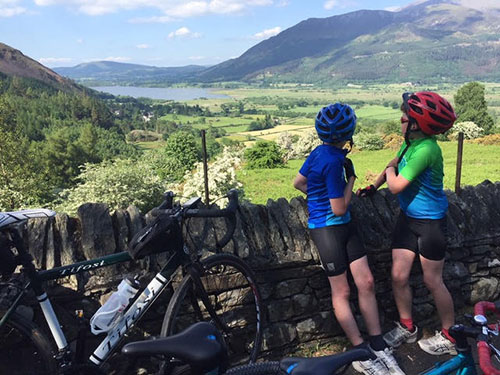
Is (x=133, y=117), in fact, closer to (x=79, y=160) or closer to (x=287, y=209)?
(x=79, y=160)

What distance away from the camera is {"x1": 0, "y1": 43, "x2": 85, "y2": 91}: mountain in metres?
128

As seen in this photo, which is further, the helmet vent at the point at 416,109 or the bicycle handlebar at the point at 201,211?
the helmet vent at the point at 416,109

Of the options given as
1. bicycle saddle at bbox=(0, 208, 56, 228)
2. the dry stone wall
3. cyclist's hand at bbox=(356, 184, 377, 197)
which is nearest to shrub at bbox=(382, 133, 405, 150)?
the dry stone wall

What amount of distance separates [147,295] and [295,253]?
136cm

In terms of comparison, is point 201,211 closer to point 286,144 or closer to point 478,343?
point 478,343

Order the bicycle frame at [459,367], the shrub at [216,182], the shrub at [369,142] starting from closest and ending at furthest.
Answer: the bicycle frame at [459,367] → the shrub at [216,182] → the shrub at [369,142]

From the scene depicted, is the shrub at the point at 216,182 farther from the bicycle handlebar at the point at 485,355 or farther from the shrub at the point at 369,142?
the shrub at the point at 369,142

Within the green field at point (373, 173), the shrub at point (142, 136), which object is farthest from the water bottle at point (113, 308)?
the shrub at point (142, 136)

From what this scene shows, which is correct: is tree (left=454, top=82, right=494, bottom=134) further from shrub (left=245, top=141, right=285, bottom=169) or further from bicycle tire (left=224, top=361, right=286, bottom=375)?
bicycle tire (left=224, top=361, right=286, bottom=375)

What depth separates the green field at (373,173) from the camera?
75.6ft

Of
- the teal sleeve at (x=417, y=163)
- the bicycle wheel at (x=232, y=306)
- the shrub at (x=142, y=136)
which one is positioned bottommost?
the shrub at (x=142, y=136)

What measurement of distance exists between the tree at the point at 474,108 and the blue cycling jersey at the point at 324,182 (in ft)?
192

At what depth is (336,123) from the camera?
3.21 metres

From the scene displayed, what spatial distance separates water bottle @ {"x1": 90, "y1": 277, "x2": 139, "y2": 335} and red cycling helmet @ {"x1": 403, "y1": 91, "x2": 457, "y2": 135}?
2496mm
